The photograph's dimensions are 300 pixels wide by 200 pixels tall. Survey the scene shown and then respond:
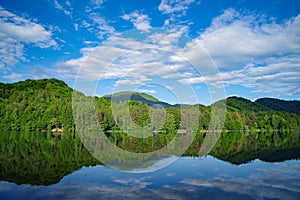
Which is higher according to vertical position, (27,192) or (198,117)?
(198,117)

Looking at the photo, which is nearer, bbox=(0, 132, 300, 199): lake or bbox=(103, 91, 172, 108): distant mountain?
bbox=(0, 132, 300, 199): lake

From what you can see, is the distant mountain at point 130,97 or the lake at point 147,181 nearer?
the lake at point 147,181

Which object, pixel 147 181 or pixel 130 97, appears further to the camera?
pixel 130 97

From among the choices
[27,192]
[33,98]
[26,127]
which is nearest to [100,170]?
[27,192]

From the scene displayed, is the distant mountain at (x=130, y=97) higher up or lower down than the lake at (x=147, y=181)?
higher up

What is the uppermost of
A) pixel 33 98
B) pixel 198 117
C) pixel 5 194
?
pixel 33 98

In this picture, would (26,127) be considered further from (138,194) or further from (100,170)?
(138,194)

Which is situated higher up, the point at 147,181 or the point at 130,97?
the point at 130,97

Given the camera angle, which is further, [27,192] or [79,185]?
[79,185]

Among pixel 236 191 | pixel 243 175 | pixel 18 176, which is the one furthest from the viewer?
pixel 243 175

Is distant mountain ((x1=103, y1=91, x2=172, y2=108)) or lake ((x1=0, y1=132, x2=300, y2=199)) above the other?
distant mountain ((x1=103, y1=91, x2=172, y2=108))

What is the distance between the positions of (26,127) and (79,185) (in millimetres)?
83946

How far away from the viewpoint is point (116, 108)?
281 ft

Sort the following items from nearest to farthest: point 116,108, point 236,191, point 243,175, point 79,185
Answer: point 236,191 → point 79,185 → point 243,175 → point 116,108
